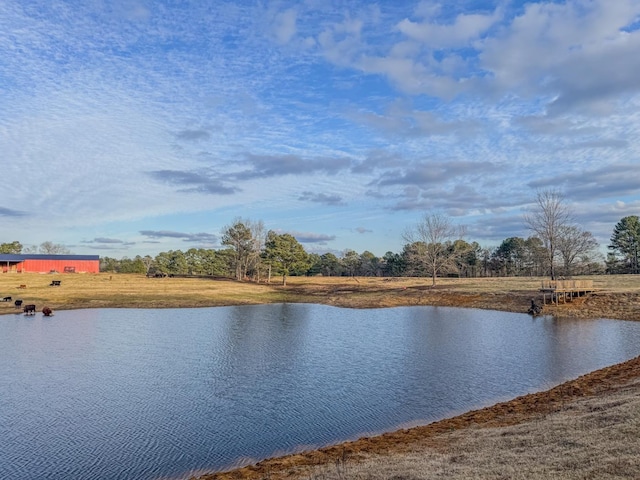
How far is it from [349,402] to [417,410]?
279cm

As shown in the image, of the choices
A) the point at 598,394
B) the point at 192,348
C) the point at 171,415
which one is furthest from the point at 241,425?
the point at 192,348

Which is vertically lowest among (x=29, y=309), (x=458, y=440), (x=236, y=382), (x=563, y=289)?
(x=236, y=382)

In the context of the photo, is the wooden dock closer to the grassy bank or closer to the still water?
the still water

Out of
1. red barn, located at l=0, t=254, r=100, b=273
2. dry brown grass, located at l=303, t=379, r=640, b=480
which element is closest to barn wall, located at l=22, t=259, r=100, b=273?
red barn, located at l=0, t=254, r=100, b=273

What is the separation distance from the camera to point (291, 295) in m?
81.3

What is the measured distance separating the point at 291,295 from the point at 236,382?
59223 millimetres

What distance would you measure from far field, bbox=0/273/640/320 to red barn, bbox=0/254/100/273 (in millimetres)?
21136

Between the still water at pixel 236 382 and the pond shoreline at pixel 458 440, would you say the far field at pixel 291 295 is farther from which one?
the pond shoreline at pixel 458 440

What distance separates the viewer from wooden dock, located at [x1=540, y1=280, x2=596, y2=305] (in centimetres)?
5394

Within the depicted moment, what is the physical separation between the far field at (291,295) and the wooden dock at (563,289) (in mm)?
1438

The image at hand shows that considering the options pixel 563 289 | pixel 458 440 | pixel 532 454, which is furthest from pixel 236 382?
pixel 563 289

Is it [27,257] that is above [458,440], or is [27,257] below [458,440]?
above

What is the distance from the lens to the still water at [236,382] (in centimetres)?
1433

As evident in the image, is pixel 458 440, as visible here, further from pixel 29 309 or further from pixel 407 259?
pixel 407 259
